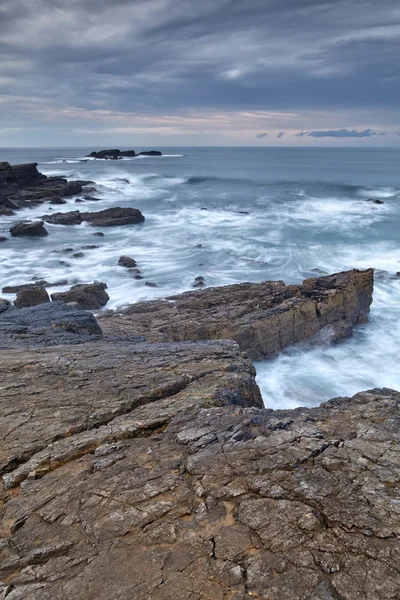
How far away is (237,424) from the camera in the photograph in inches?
264

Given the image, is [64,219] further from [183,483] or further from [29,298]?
[183,483]

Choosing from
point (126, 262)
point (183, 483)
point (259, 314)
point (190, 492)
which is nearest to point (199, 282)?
point (126, 262)

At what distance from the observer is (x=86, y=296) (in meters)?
19.7

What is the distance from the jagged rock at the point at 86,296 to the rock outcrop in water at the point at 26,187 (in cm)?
3001

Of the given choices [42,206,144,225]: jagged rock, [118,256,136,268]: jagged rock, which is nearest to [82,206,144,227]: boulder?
[42,206,144,225]: jagged rock

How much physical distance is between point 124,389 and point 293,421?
293 cm

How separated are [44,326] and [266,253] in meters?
21.8

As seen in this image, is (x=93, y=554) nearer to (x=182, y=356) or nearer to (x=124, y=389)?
(x=124, y=389)

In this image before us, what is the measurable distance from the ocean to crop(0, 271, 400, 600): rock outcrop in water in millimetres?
6813

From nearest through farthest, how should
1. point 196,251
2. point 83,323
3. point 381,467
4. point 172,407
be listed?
point 381,467 < point 172,407 < point 83,323 < point 196,251

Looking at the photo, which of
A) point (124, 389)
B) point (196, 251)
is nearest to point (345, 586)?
point (124, 389)

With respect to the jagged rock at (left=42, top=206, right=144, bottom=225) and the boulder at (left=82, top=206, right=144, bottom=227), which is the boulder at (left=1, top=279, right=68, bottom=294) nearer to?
the boulder at (left=82, top=206, right=144, bottom=227)

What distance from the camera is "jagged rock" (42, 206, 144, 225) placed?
133ft

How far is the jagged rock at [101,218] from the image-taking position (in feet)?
133
